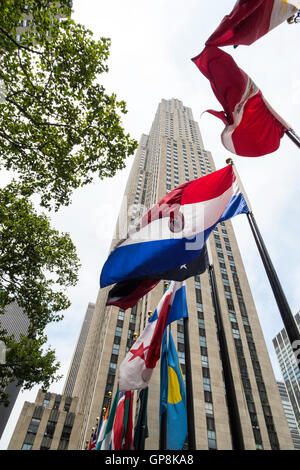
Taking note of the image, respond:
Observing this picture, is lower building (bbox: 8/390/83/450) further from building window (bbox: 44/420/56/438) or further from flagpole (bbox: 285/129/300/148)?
flagpole (bbox: 285/129/300/148)

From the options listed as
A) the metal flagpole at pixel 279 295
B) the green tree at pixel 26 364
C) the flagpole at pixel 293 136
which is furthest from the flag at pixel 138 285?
the green tree at pixel 26 364

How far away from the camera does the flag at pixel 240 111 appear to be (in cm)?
634

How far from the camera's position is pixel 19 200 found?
13.4m

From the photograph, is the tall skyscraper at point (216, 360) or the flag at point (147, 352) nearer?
the flag at point (147, 352)

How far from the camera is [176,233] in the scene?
6738 millimetres

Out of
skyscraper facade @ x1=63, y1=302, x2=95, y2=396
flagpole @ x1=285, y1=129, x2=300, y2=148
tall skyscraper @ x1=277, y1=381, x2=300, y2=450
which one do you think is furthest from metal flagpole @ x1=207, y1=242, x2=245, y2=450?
tall skyscraper @ x1=277, y1=381, x2=300, y2=450

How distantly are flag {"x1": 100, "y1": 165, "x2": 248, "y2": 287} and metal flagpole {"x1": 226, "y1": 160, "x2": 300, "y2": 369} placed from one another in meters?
1.19

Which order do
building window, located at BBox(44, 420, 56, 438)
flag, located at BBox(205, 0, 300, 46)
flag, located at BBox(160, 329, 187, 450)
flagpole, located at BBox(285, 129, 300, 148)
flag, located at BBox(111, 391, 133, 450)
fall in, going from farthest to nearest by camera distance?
building window, located at BBox(44, 420, 56, 438) → flag, located at BBox(111, 391, 133, 450) → flag, located at BBox(160, 329, 187, 450) → flagpole, located at BBox(285, 129, 300, 148) → flag, located at BBox(205, 0, 300, 46)

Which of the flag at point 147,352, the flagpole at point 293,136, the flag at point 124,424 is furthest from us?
the flag at point 124,424

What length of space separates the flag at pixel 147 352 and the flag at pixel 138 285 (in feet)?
3.52

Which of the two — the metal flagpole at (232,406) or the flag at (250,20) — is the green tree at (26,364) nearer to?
the metal flagpole at (232,406)

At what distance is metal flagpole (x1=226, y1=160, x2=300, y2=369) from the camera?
3.84 m
